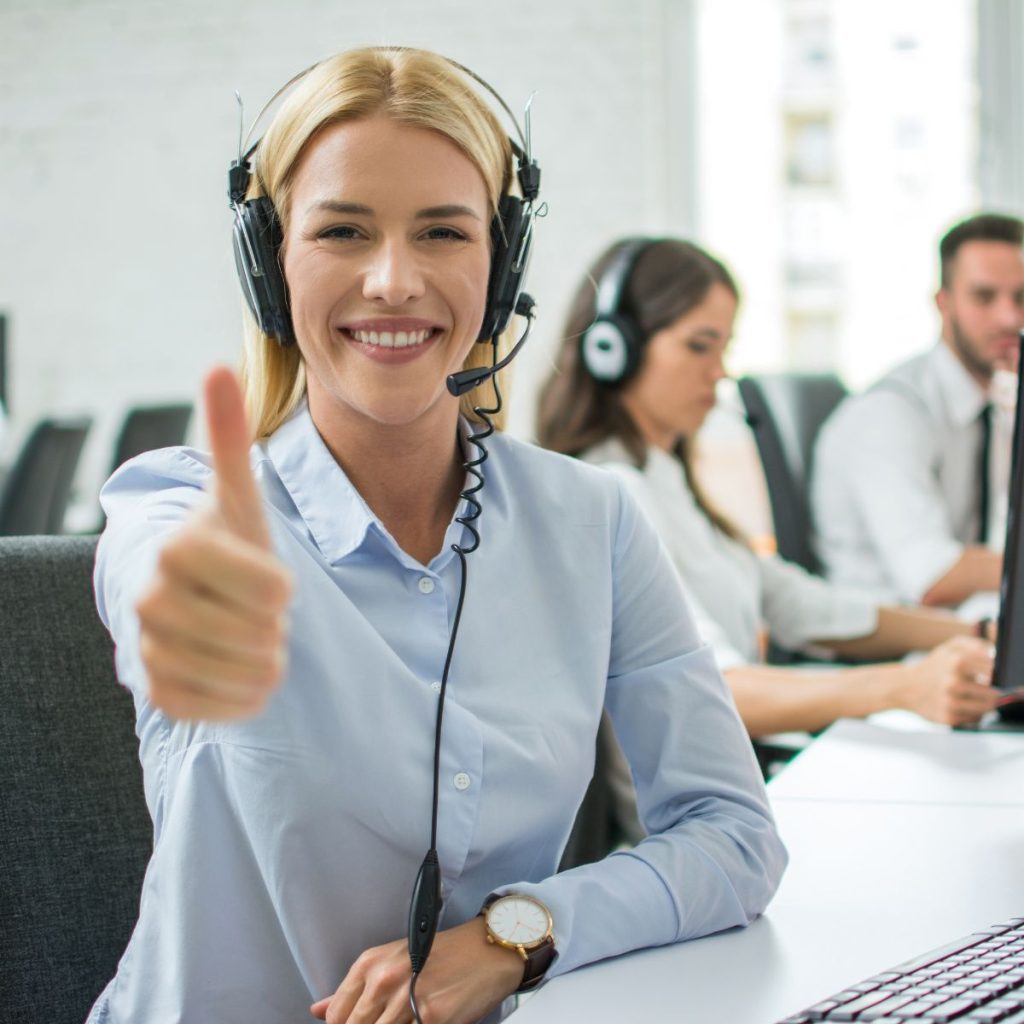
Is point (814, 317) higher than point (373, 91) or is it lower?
lower

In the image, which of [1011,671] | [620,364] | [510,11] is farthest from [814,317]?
[1011,671]

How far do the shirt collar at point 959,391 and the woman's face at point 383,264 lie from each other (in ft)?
6.71

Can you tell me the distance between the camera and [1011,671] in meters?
1.29

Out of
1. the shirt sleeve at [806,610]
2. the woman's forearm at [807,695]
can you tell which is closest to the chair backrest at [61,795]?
the woman's forearm at [807,695]

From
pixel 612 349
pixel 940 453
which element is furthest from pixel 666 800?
pixel 940 453

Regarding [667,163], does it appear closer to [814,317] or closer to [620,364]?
[814,317]

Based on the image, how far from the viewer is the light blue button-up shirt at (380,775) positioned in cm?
85

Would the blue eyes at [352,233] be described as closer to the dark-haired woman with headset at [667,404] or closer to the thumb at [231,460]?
the thumb at [231,460]

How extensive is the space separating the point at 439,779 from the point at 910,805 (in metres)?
0.50

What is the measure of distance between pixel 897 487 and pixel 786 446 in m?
0.25

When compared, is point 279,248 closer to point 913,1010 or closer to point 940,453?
point 913,1010

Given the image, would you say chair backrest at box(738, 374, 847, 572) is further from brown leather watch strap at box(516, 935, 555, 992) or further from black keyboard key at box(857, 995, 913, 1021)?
black keyboard key at box(857, 995, 913, 1021)

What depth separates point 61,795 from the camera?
0.96m

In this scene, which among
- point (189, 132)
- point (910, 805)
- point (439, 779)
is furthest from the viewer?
point (189, 132)
